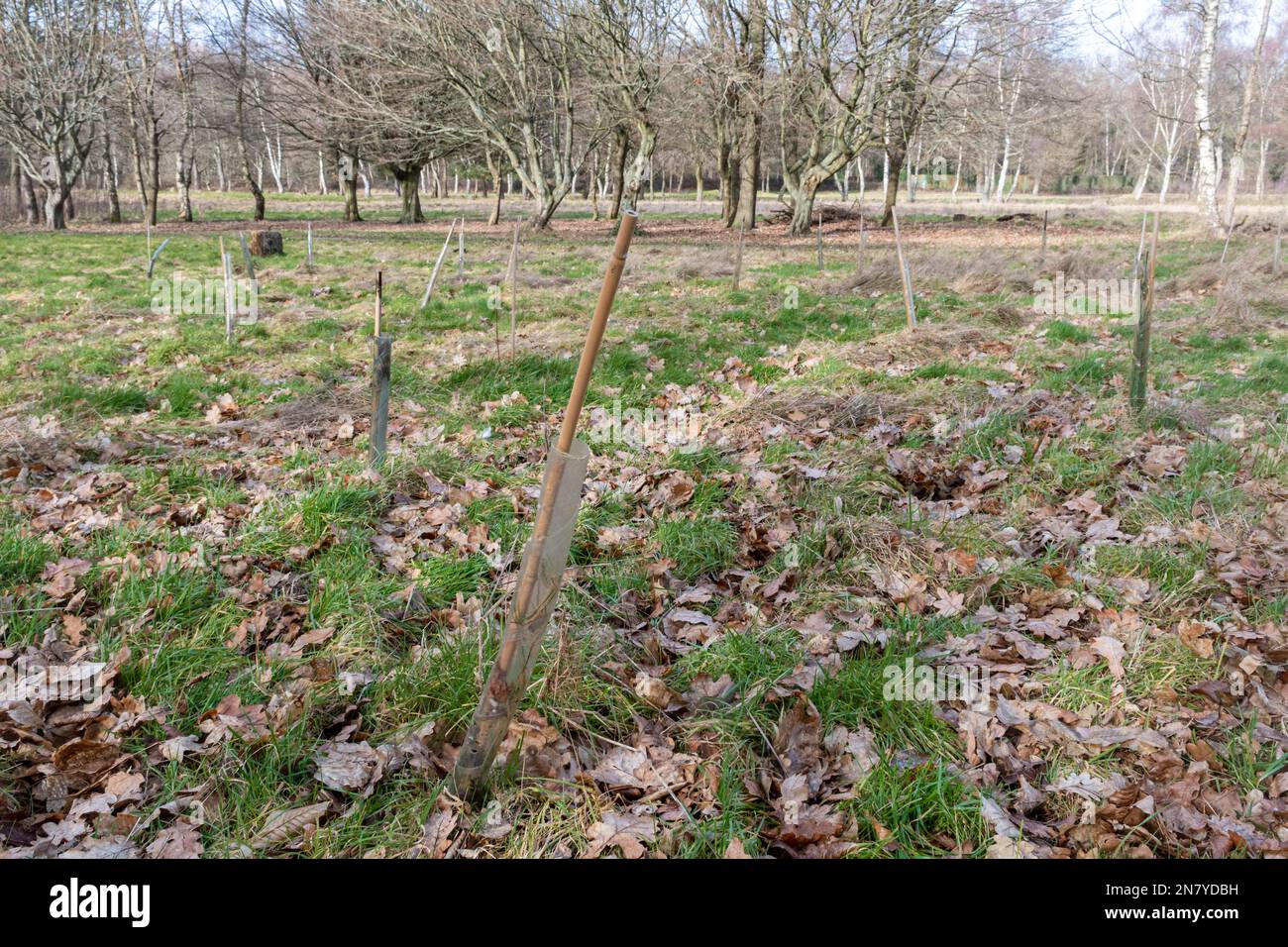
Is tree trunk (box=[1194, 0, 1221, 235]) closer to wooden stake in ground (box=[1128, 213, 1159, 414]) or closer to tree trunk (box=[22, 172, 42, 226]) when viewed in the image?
wooden stake in ground (box=[1128, 213, 1159, 414])

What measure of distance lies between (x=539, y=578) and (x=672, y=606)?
1637 mm

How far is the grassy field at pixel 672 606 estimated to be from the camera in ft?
Answer: 8.13

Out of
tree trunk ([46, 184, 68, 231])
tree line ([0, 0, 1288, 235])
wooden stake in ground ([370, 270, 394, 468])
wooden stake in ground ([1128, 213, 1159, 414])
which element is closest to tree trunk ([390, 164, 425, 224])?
tree line ([0, 0, 1288, 235])

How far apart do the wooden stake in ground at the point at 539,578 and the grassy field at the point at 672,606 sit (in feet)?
0.68

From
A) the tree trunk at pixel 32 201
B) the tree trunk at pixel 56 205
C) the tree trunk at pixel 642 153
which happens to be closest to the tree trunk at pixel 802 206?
the tree trunk at pixel 642 153

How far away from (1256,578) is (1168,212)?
35688 millimetres

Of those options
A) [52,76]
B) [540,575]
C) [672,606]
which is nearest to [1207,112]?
[672,606]

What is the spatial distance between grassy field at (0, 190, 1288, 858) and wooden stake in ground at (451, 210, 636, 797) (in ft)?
0.68

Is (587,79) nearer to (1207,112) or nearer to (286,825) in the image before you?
(1207,112)

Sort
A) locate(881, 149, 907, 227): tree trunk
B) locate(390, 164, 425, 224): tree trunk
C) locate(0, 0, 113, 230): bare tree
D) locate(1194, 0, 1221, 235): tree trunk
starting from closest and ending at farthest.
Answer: locate(1194, 0, 1221, 235): tree trunk
locate(0, 0, 113, 230): bare tree
locate(881, 149, 907, 227): tree trunk
locate(390, 164, 425, 224): tree trunk

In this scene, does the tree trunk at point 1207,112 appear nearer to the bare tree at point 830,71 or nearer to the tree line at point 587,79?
the tree line at point 587,79

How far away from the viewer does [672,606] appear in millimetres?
3764

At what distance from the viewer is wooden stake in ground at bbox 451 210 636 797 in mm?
2041
